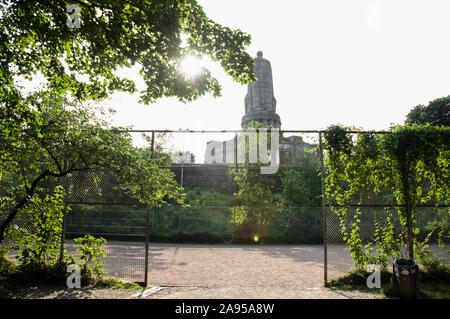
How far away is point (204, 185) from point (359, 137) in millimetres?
15561

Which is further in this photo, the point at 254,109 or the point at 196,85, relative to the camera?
the point at 254,109

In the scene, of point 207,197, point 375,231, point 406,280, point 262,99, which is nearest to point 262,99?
point 262,99

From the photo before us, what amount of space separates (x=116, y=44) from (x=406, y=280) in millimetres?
7640

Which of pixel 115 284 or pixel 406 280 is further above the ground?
pixel 406 280

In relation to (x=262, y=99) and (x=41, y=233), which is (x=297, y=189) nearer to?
(x=41, y=233)

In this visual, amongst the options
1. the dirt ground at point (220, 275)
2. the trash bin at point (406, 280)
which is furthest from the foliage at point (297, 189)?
the trash bin at point (406, 280)

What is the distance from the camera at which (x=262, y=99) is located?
1224 inches

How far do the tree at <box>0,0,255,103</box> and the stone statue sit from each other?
24.4 metres

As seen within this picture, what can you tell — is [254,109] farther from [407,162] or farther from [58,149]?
[58,149]

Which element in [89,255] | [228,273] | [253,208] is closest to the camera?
[89,255]

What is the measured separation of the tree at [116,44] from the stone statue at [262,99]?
80.0 ft

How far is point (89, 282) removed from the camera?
575 cm

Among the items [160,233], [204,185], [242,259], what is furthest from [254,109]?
[242,259]

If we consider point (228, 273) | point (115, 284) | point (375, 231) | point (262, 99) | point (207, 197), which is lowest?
point (228, 273)
